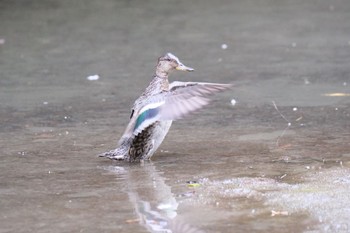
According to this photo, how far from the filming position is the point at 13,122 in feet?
24.5

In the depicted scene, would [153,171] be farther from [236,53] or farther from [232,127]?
[236,53]

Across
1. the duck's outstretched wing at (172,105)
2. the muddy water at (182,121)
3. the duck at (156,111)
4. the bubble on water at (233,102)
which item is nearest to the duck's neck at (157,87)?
the duck at (156,111)

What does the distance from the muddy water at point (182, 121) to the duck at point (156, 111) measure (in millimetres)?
119

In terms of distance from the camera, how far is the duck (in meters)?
6.02

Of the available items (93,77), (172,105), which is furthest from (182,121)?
(93,77)

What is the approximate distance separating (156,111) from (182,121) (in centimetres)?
143

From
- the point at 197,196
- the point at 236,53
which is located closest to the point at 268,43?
the point at 236,53

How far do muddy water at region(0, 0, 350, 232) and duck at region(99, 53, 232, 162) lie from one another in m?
0.12

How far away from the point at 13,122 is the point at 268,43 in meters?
4.20

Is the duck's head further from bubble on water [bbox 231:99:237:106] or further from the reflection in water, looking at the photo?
bubble on water [bbox 231:99:237:106]

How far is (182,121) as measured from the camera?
7.46 m

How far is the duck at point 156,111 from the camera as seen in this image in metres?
6.02

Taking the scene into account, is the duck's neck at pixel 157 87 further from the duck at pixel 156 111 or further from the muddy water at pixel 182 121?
the muddy water at pixel 182 121

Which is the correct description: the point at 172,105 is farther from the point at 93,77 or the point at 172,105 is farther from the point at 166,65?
the point at 93,77
